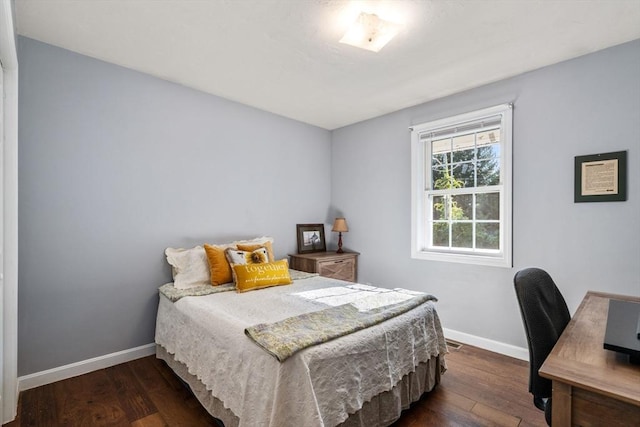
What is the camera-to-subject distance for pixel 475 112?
3014mm

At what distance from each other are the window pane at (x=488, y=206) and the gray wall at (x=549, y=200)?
0.64ft

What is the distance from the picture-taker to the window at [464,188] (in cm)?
290

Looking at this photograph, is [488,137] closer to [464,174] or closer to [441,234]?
[464,174]

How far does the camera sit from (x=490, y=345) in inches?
114

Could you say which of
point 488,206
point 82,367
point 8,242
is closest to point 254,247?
point 82,367

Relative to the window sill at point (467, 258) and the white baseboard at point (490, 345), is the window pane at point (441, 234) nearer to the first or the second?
the window sill at point (467, 258)

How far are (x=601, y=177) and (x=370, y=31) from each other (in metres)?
2.04

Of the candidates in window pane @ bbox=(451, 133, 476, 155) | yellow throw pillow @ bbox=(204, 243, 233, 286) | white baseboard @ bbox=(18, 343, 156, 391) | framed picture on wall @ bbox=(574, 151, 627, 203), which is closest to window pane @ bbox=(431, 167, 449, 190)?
window pane @ bbox=(451, 133, 476, 155)

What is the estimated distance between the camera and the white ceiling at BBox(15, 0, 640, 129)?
6.23 feet

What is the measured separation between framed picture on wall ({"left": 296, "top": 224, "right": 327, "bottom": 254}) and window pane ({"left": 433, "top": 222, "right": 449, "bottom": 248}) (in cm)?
147

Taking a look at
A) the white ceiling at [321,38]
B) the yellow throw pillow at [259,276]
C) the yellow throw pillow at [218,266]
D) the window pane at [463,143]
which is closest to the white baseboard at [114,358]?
the yellow throw pillow at [218,266]

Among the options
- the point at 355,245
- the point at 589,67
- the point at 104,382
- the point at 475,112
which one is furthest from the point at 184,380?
the point at 589,67

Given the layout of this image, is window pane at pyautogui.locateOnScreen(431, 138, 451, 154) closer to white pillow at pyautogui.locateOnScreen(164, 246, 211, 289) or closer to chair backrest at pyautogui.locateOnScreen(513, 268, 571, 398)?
chair backrest at pyautogui.locateOnScreen(513, 268, 571, 398)

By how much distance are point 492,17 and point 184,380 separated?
316cm
